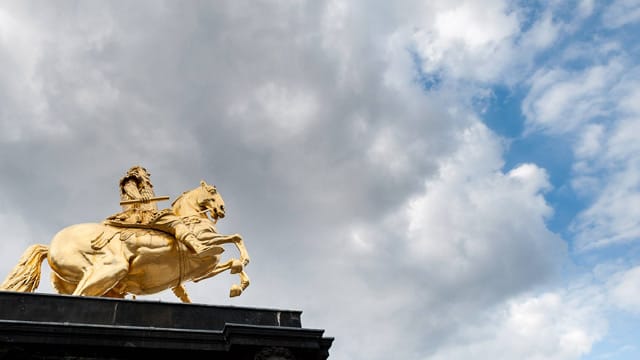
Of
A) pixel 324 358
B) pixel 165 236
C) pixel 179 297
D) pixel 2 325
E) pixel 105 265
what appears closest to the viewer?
pixel 2 325

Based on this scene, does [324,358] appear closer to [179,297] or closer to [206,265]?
[206,265]

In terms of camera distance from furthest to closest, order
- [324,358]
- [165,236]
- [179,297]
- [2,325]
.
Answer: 1. [179,297]
2. [165,236]
3. [324,358]
4. [2,325]

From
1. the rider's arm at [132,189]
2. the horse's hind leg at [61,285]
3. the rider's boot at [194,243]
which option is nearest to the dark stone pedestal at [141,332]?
the rider's boot at [194,243]

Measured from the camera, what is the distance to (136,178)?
16.6m

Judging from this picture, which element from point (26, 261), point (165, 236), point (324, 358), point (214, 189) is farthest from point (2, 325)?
point (214, 189)

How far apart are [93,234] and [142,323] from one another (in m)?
3.28

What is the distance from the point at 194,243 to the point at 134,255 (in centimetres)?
138

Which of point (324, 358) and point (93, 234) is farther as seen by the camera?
point (93, 234)

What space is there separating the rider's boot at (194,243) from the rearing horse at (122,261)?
100mm

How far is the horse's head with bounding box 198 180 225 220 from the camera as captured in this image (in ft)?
53.6

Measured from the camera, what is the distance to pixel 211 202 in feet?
53.8

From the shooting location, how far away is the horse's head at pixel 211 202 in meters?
16.3

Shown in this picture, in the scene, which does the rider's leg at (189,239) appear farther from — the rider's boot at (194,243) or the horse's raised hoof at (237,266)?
the horse's raised hoof at (237,266)

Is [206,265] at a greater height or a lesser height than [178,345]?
greater
